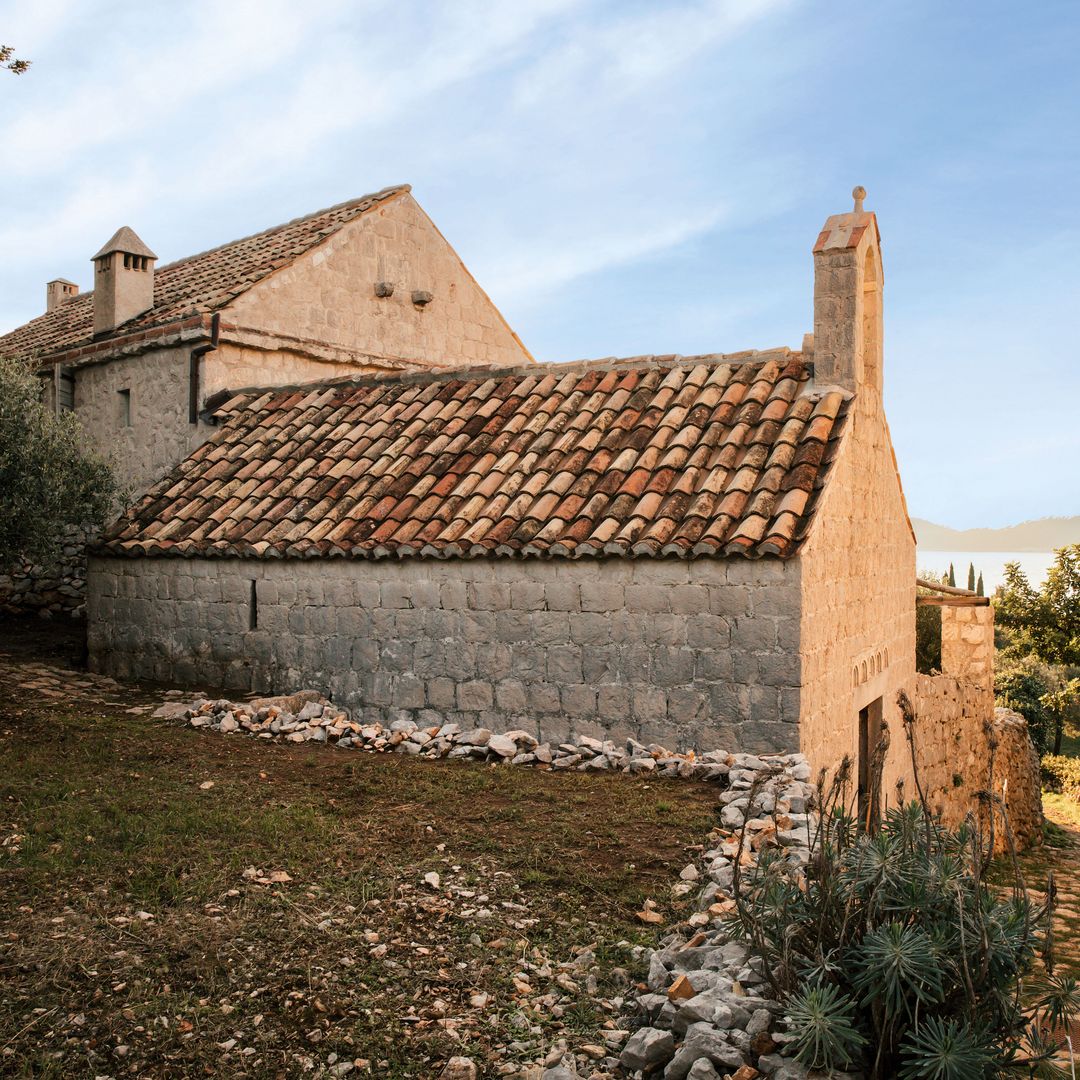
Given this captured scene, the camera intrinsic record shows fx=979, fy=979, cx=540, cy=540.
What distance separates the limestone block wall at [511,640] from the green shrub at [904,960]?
3.84 m

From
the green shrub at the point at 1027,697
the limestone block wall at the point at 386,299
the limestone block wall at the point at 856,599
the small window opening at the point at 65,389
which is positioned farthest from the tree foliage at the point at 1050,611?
the small window opening at the point at 65,389

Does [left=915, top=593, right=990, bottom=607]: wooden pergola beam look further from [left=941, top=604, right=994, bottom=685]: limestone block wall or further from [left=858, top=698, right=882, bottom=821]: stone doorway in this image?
[left=858, top=698, right=882, bottom=821]: stone doorway

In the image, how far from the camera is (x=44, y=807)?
6820 millimetres

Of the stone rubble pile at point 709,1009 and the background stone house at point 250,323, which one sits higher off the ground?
the background stone house at point 250,323

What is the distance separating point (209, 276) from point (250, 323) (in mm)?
2624

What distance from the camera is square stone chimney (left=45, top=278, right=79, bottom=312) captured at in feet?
70.8

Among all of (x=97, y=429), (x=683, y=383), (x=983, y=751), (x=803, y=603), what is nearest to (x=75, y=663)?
(x=97, y=429)

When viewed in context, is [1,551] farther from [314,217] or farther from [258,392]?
[314,217]

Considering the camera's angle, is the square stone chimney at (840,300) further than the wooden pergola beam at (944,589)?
No

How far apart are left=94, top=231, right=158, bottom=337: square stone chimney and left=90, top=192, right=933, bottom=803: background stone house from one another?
429 cm

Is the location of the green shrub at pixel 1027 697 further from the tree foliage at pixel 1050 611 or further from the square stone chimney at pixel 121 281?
the square stone chimney at pixel 121 281

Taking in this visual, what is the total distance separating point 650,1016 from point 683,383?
709 centimetres

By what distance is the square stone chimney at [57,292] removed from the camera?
70.8ft

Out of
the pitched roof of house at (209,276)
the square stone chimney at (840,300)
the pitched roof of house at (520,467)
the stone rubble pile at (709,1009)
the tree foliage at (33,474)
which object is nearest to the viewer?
the stone rubble pile at (709,1009)
